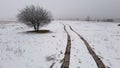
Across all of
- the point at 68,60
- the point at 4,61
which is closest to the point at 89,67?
the point at 68,60

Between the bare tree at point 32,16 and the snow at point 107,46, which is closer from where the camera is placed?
the snow at point 107,46

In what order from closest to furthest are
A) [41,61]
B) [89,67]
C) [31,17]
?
[89,67] → [41,61] → [31,17]

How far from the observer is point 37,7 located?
106ft

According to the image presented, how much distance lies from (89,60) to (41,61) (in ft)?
13.2

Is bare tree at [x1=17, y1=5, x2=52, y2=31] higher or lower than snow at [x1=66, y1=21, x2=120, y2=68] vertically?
higher

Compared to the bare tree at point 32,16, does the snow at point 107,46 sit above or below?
below

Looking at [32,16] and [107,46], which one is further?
[32,16]

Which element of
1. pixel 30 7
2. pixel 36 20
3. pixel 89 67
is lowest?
pixel 89 67

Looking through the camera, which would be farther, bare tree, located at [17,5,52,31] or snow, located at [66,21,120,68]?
bare tree, located at [17,5,52,31]

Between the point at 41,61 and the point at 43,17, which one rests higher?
the point at 43,17

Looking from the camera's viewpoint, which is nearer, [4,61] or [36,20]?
[4,61]

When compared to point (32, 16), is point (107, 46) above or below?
below

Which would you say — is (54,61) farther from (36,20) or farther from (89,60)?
(36,20)

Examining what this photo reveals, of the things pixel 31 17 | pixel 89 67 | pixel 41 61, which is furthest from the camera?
pixel 31 17
